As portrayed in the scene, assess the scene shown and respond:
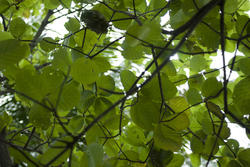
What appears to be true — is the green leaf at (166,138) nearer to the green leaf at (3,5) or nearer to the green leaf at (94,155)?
the green leaf at (94,155)

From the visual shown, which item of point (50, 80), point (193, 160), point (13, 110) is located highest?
point (13, 110)

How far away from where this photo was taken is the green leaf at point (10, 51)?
304 millimetres

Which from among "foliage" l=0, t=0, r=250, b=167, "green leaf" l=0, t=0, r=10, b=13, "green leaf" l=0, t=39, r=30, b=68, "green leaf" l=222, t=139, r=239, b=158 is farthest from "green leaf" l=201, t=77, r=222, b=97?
"green leaf" l=0, t=0, r=10, b=13

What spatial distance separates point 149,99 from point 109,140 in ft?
0.42

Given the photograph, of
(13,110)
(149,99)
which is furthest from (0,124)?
(13,110)

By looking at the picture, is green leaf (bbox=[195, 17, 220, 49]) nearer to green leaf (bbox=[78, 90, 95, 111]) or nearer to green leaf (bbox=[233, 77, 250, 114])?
green leaf (bbox=[233, 77, 250, 114])

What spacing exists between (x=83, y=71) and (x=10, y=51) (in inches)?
3.9

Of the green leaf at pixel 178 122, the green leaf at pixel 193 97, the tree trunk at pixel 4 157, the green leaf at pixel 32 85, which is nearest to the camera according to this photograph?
the green leaf at pixel 32 85

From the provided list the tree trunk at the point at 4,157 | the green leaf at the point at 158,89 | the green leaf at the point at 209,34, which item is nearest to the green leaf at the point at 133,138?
the green leaf at the point at 158,89

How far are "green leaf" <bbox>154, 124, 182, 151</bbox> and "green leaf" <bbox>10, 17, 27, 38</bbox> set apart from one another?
0.31 metres

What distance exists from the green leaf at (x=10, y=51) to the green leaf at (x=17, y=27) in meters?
0.13

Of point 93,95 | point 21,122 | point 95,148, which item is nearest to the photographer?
point 95,148

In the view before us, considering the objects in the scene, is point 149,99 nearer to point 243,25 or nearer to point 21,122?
point 243,25

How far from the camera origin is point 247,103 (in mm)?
375
